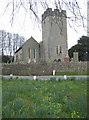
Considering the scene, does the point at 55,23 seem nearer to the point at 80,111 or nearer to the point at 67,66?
the point at 80,111

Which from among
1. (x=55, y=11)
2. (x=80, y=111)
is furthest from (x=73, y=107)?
(x=55, y=11)

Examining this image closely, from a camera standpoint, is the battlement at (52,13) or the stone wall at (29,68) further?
the stone wall at (29,68)

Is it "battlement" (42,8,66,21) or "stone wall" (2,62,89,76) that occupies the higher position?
"battlement" (42,8,66,21)

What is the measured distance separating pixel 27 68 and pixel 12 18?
10.5m

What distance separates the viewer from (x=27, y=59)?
13703mm

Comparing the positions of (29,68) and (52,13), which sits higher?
(52,13)

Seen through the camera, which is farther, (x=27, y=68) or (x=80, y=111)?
(x=27, y=68)

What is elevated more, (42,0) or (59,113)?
(42,0)

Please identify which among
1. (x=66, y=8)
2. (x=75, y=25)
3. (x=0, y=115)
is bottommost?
(x=0, y=115)

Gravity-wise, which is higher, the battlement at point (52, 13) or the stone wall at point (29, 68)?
the battlement at point (52, 13)

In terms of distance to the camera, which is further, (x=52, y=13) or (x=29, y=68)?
(x=29, y=68)

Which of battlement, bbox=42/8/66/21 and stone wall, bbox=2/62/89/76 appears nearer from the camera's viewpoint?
battlement, bbox=42/8/66/21

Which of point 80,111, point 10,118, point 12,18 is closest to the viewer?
point 12,18

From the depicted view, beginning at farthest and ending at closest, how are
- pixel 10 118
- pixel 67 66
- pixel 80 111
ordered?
pixel 67 66
pixel 80 111
pixel 10 118
